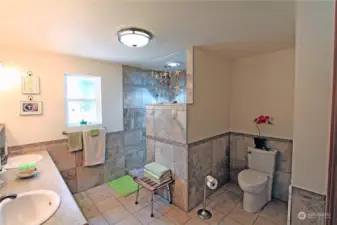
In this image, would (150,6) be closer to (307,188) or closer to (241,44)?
(241,44)

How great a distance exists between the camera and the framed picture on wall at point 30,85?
2184 millimetres

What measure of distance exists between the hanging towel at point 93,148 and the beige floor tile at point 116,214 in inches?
33.7

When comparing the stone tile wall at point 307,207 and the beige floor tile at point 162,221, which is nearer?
the stone tile wall at point 307,207

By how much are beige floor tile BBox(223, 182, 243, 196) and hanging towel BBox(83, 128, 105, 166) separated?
2165 mm

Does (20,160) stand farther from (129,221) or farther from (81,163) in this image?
(129,221)

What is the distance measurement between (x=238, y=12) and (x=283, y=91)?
1628 millimetres

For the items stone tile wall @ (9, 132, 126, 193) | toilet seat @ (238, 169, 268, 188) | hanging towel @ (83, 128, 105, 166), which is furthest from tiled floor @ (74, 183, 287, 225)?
hanging towel @ (83, 128, 105, 166)

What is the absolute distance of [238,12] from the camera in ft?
4.25

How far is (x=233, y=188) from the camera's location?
278 centimetres

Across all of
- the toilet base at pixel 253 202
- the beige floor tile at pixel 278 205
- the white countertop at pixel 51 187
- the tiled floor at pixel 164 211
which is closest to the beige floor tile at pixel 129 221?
the tiled floor at pixel 164 211

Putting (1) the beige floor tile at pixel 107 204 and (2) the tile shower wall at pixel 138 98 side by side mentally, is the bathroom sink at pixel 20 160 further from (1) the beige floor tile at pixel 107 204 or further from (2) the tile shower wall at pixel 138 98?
(2) the tile shower wall at pixel 138 98

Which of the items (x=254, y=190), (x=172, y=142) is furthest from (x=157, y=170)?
(x=254, y=190)

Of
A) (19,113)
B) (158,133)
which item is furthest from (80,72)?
(158,133)

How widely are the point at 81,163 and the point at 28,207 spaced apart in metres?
1.47
